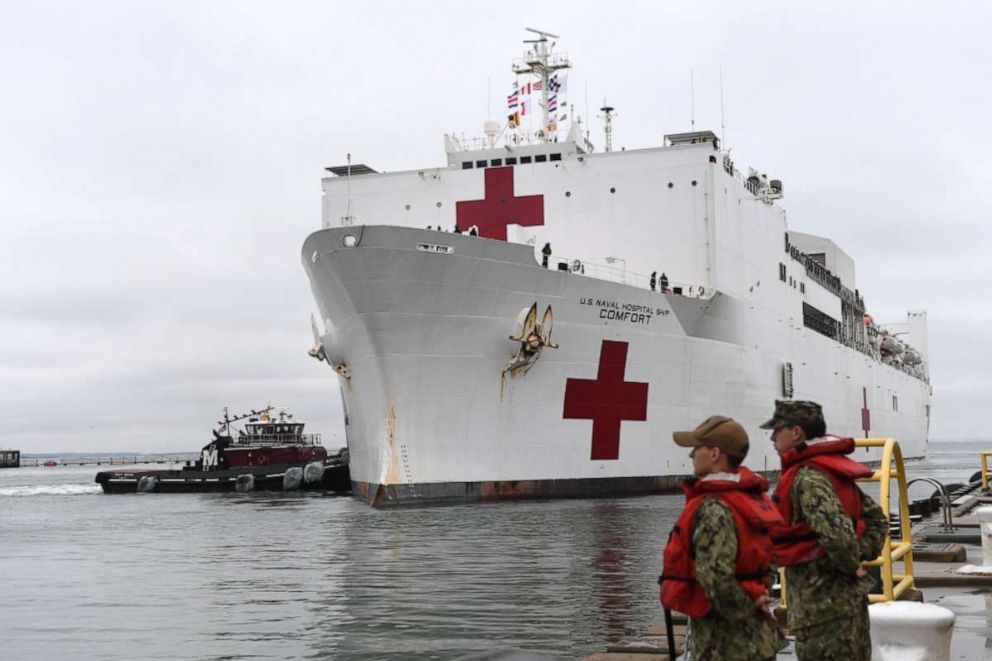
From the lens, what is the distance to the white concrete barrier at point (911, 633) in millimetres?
3832

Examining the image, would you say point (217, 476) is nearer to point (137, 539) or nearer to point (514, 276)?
point (137, 539)

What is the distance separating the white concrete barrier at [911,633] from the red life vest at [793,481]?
0.81 metres

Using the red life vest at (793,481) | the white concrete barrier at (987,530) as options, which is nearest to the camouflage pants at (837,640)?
the red life vest at (793,481)

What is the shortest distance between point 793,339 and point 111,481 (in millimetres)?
20839

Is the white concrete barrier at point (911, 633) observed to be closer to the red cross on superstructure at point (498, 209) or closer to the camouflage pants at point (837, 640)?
the camouflage pants at point (837, 640)

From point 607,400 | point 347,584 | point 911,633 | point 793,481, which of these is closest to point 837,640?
point 793,481

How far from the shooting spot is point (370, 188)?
2023cm

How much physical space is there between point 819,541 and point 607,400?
43.7ft

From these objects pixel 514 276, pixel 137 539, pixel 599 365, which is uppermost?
pixel 514 276

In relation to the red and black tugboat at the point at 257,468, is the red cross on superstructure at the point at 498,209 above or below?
above

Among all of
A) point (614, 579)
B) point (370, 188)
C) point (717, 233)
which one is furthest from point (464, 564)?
point (370, 188)

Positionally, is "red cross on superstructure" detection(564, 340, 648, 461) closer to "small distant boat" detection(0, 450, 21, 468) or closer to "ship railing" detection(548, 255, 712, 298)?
"ship railing" detection(548, 255, 712, 298)

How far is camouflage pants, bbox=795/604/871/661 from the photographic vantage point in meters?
3.23

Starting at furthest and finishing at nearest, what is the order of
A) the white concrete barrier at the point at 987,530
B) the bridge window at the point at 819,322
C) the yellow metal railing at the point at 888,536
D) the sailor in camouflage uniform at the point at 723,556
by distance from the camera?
the bridge window at the point at 819,322 < the white concrete barrier at the point at 987,530 < the yellow metal railing at the point at 888,536 < the sailor in camouflage uniform at the point at 723,556
